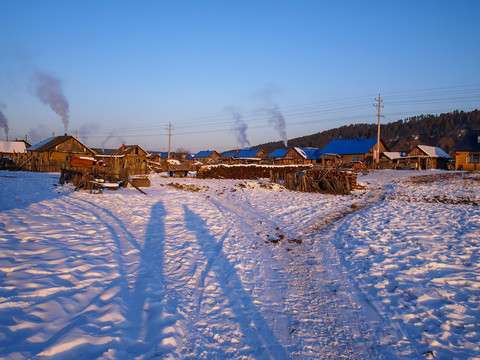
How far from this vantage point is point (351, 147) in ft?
185

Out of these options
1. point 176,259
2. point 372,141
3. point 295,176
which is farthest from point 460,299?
point 372,141

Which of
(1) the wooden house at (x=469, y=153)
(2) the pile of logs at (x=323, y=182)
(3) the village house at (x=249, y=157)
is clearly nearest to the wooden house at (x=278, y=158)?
(3) the village house at (x=249, y=157)

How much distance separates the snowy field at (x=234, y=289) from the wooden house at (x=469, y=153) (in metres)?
35.6

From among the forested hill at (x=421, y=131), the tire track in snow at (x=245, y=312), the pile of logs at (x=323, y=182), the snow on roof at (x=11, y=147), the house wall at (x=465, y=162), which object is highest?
the forested hill at (x=421, y=131)

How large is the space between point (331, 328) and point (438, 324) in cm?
157

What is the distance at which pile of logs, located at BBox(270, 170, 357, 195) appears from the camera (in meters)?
19.3

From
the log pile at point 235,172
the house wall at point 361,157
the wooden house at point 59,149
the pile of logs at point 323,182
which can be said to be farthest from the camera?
the house wall at point 361,157

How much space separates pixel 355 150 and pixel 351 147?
6.46 ft

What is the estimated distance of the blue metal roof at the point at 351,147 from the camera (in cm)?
5365

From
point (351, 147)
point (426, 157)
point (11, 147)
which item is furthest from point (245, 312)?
point (11, 147)

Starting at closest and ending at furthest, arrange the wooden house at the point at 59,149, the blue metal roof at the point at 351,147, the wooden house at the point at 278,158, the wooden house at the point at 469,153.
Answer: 1. the wooden house at the point at 469,153
2. the wooden house at the point at 59,149
3. the blue metal roof at the point at 351,147
4. the wooden house at the point at 278,158

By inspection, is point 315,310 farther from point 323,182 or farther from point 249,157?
point 249,157

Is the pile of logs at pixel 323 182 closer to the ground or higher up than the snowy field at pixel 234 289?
higher up

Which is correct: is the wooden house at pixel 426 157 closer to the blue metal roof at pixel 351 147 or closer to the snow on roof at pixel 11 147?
the blue metal roof at pixel 351 147
